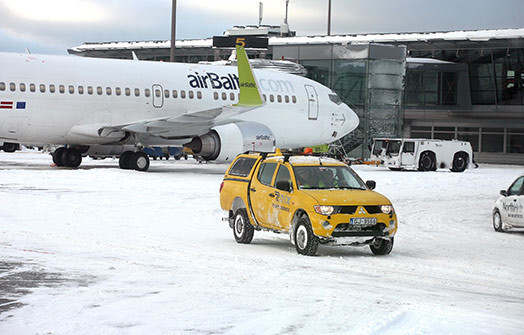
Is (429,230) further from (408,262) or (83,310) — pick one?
(83,310)

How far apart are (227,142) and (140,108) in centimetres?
372

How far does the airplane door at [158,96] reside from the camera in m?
32.6

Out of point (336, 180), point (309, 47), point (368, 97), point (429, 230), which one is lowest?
point (429, 230)

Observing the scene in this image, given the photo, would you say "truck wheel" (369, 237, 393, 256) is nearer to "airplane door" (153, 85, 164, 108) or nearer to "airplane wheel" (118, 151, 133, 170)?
"airplane door" (153, 85, 164, 108)

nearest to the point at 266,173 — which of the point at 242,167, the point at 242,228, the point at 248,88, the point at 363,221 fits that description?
the point at 242,167

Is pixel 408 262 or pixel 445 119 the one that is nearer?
pixel 408 262

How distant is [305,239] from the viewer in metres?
12.7

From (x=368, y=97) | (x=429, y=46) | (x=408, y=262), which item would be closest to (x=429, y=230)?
(x=408, y=262)

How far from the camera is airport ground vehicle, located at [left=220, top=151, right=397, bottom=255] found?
→ 1264 cm

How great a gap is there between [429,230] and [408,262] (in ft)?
15.9

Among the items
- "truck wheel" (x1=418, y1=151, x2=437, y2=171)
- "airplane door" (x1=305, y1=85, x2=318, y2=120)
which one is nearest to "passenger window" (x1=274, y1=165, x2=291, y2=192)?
"airplane door" (x1=305, y1=85, x2=318, y2=120)

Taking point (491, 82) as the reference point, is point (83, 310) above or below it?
below

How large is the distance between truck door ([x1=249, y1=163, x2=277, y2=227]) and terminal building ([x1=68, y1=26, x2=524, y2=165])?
37.9 m

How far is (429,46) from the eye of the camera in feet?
202
